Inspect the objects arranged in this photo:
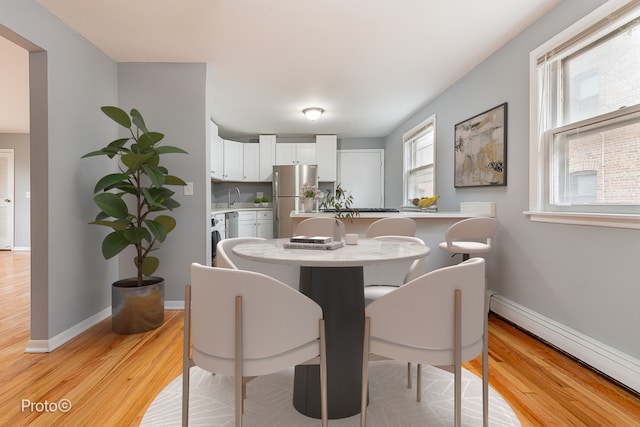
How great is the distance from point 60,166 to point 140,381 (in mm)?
1697

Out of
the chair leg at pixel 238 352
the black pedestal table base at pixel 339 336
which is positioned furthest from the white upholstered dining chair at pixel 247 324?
the black pedestal table base at pixel 339 336

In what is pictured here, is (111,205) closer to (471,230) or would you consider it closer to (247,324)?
(247,324)

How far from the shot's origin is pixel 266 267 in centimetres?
214

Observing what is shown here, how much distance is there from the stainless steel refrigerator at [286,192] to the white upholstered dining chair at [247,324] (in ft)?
17.3

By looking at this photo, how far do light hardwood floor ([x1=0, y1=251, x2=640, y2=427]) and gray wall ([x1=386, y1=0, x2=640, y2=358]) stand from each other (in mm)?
306

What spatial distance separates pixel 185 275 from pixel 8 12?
2.31 m

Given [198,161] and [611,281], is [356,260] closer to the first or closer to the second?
[611,281]

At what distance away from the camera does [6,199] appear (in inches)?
284

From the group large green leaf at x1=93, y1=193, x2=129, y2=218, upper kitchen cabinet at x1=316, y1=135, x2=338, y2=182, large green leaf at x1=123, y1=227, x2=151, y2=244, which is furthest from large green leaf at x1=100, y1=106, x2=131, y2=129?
upper kitchen cabinet at x1=316, y1=135, x2=338, y2=182

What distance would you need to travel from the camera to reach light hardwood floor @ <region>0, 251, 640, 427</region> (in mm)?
1682

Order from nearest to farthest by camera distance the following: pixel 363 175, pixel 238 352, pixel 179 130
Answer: pixel 238 352 → pixel 179 130 → pixel 363 175

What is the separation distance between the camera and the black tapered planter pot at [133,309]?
9.22 ft

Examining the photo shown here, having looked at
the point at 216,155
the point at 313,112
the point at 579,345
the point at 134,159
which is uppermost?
the point at 313,112

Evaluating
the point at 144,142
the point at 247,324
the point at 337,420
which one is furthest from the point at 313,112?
the point at 247,324
